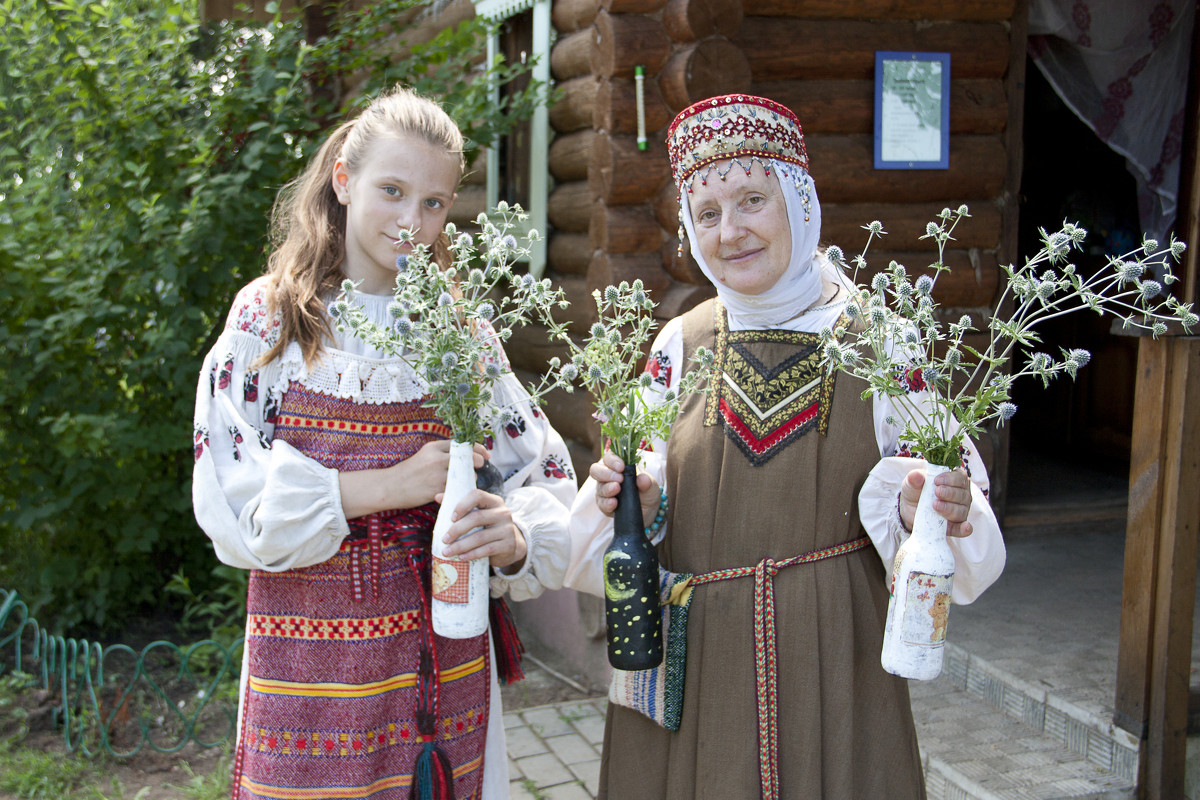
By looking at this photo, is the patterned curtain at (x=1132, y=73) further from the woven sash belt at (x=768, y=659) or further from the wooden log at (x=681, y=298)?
the woven sash belt at (x=768, y=659)

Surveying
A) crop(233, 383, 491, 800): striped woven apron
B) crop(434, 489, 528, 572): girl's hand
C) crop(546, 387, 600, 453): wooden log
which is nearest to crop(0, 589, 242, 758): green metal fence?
crop(546, 387, 600, 453): wooden log

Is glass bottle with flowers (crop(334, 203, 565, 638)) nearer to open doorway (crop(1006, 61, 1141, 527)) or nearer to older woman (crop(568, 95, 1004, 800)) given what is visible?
older woman (crop(568, 95, 1004, 800))

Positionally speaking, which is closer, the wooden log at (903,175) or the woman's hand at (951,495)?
the woman's hand at (951,495)

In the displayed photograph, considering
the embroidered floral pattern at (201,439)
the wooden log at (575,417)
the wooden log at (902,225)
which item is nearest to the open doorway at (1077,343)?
the wooden log at (902,225)

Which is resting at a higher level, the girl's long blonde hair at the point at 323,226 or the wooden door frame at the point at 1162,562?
the girl's long blonde hair at the point at 323,226

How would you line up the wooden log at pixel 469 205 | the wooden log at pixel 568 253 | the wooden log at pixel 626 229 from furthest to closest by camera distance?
the wooden log at pixel 469 205 < the wooden log at pixel 568 253 < the wooden log at pixel 626 229

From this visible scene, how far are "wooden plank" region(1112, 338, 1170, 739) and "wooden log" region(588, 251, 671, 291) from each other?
1.78 metres

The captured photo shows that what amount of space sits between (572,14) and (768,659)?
353cm

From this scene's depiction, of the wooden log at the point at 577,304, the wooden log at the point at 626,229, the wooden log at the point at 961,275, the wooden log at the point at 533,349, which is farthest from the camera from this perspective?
the wooden log at the point at 533,349

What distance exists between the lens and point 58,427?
4.12 metres

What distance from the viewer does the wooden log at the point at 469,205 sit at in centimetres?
580

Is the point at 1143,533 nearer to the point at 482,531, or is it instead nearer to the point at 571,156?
the point at 482,531

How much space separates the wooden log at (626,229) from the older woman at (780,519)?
6.65ft

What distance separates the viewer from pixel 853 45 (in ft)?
14.1
